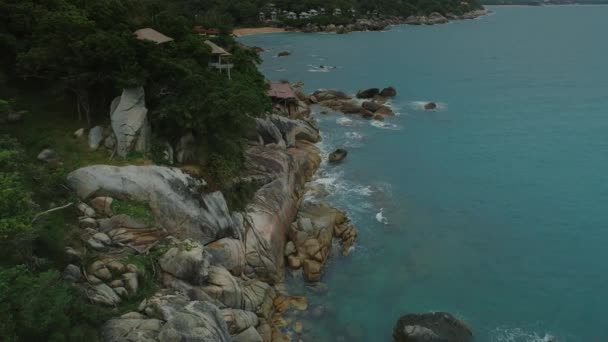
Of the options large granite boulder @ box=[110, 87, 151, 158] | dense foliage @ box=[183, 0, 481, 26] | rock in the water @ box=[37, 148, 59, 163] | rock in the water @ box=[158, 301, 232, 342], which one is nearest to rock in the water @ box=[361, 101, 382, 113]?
large granite boulder @ box=[110, 87, 151, 158]

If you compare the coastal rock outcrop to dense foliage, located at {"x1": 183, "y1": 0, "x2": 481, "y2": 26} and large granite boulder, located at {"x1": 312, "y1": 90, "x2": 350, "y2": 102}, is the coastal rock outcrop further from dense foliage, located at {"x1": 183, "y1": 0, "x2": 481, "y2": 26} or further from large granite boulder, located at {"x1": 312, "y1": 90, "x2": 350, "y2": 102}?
dense foliage, located at {"x1": 183, "y1": 0, "x2": 481, "y2": 26}

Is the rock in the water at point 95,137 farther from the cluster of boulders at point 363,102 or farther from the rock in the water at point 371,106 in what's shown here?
the rock in the water at point 371,106

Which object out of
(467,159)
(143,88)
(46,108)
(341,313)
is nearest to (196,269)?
(341,313)

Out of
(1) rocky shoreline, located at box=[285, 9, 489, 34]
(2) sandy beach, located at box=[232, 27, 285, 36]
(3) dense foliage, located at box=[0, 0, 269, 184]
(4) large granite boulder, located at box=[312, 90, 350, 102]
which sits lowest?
(4) large granite boulder, located at box=[312, 90, 350, 102]

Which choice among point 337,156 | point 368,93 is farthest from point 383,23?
point 337,156

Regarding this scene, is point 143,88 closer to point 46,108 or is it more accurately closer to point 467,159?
point 46,108

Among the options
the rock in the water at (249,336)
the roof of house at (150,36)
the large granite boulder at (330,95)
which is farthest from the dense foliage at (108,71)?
the large granite boulder at (330,95)
